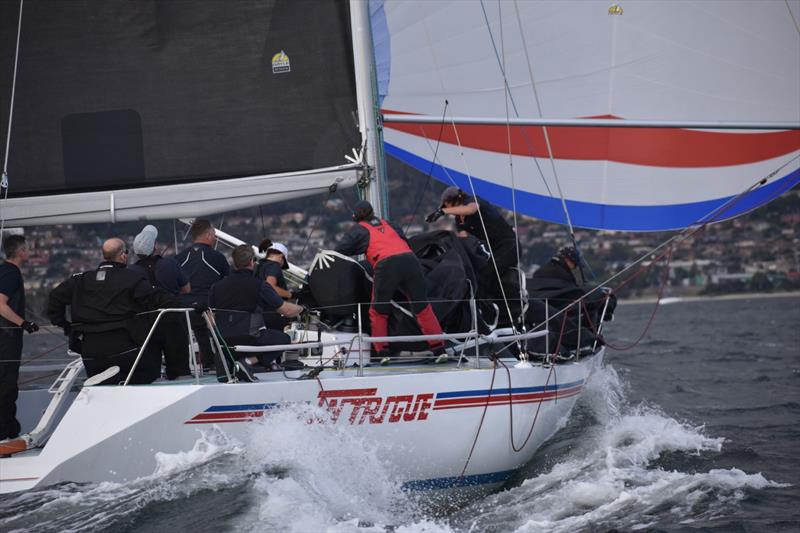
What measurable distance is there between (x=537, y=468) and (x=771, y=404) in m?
4.75

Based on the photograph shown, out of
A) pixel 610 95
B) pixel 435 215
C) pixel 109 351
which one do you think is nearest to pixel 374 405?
pixel 109 351

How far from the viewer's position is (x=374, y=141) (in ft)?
23.2

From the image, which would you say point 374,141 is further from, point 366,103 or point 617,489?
point 617,489

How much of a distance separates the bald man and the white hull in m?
0.26

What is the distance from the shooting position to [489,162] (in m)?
10.2

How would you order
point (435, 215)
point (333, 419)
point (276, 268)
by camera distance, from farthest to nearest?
1. point (435, 215)
2. point (276, 268)
3. point (333, 419)

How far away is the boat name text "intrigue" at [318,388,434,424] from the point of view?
5.26 meters

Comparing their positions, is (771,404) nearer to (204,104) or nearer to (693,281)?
(204,104)

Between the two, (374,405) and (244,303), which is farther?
(244,303)

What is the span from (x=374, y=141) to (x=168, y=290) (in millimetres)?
1833

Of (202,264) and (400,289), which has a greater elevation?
(202,264)

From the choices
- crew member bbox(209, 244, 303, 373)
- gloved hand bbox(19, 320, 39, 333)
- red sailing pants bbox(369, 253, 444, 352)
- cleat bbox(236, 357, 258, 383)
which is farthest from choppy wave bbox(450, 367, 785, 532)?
gloved hand bbox(19, 320, 39, 333)

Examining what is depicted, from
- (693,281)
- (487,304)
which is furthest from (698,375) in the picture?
(693,281)

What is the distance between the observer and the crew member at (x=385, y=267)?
5.97m
